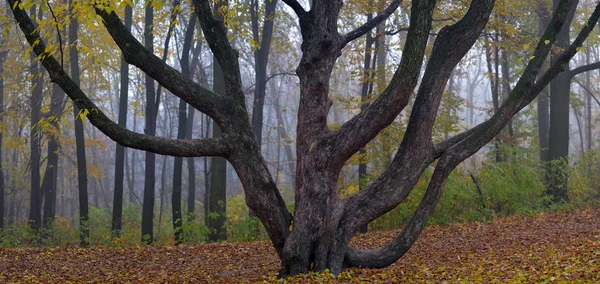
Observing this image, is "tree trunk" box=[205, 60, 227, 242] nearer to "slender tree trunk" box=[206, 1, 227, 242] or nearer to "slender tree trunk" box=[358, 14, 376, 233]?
"slender tree trunk" box=[206, 1, 227, 242]

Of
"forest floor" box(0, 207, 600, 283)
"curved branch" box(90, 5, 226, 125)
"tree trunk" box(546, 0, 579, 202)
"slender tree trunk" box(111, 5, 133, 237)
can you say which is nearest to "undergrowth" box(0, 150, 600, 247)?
"tree trunk" box(546, 0, 579, 202)

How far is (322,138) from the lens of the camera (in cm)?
659

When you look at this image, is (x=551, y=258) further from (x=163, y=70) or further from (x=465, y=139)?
(x=163, y=70)

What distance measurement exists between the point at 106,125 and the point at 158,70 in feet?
3.09

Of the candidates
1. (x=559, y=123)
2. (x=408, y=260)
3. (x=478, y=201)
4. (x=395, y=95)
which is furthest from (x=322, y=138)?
(x=559, y=123)

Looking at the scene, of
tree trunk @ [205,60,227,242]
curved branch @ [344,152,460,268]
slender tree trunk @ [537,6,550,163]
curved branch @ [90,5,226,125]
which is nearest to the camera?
curved branch @ [90,5,226,125]

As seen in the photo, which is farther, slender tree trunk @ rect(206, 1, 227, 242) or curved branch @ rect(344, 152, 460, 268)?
slender tree trunk @ rect(206, 1, 227, 242)

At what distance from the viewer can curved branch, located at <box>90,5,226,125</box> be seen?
653cm

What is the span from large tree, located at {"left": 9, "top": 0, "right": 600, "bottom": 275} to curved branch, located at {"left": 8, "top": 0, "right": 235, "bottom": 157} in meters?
0.01

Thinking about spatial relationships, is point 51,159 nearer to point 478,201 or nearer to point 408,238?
point 478,201

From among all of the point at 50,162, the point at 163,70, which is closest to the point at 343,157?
the point at 163,70

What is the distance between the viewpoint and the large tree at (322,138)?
6.36 meters

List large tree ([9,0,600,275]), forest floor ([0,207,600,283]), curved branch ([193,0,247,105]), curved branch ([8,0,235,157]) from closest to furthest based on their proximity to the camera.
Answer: curved branch ([8,0,235,157]), forest floor ([0,207,600,283]), large tree ([9,0,600,275]), curved branch ([193,0,247,105])

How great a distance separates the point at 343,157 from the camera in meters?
6.53
